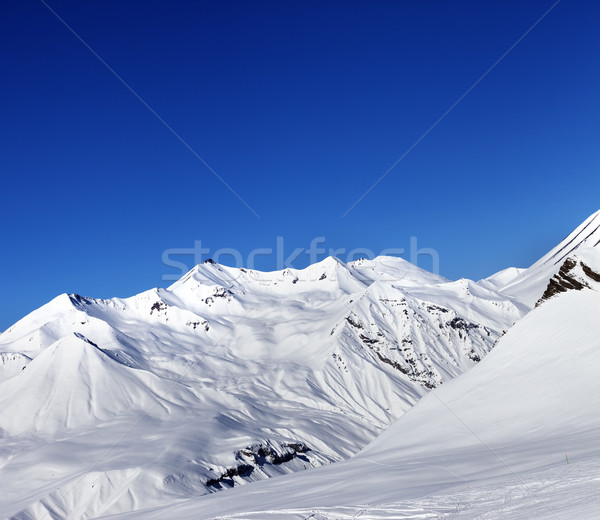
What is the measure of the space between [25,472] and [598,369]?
134 meters

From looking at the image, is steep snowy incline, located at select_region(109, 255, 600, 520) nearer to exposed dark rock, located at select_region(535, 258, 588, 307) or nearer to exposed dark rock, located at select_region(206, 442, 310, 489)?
exposed dark rock, located at select_region(535, 258, 588, 307)

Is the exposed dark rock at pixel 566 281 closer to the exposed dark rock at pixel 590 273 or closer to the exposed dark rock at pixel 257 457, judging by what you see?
the exposed dark rock at pixel 590 273

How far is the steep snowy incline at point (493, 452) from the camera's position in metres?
16.8

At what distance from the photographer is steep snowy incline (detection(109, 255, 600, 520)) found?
16781mm

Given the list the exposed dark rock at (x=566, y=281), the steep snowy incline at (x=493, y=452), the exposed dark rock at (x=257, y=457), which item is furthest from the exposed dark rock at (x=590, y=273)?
the exposed dark rock at (x=257, y=457)

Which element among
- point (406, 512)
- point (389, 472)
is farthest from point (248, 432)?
point (406, 512)

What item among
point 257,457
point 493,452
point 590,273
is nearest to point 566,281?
point 590,273

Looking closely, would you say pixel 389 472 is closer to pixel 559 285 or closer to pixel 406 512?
pixel 406 512

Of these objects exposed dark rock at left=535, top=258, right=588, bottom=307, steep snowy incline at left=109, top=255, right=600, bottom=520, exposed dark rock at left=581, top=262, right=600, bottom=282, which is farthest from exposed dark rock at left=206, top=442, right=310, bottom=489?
exposed dark rock at left=581, top=262, right=600, bottom=282

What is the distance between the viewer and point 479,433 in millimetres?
33656

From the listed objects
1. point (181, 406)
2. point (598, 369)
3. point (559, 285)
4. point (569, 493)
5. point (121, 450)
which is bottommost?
point (569, 493)

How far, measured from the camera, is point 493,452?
89.6 ft

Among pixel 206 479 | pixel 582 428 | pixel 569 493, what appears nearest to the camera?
pixel 569 493

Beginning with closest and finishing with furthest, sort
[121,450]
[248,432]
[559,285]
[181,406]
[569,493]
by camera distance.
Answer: [569,493], [559,285], [121,450], [248,432], [181,406]
